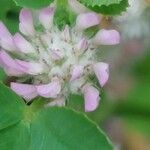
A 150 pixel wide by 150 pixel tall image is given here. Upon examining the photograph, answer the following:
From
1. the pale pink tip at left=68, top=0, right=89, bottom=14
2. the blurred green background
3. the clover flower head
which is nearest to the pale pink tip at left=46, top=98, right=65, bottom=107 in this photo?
the clover flower head

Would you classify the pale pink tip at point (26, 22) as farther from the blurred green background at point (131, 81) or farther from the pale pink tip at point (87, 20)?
the blurred green background at point (131, 81)

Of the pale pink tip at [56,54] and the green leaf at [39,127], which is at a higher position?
the pale pink tip at [56,54]

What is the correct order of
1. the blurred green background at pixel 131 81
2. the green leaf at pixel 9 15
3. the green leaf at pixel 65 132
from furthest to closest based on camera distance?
the blurred green background at pixel 131 81
the green leaf at pixel 9 15
the green leaf at pixel 65 132

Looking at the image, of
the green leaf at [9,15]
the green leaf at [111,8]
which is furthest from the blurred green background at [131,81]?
the green leaf at [111,8]

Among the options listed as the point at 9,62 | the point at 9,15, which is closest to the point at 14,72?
the point at 9,62

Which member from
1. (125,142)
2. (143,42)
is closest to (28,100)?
(143,42)

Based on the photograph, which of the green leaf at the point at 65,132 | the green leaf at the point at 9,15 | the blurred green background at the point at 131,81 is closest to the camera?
the green leaf at the point at 65,132

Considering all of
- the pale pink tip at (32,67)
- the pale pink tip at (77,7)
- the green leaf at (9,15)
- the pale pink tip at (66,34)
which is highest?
the pale pink tip at (77,7)

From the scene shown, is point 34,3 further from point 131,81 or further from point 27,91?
point 131,81

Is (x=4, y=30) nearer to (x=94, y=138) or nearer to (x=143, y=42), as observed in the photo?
(x=94, y=138)
